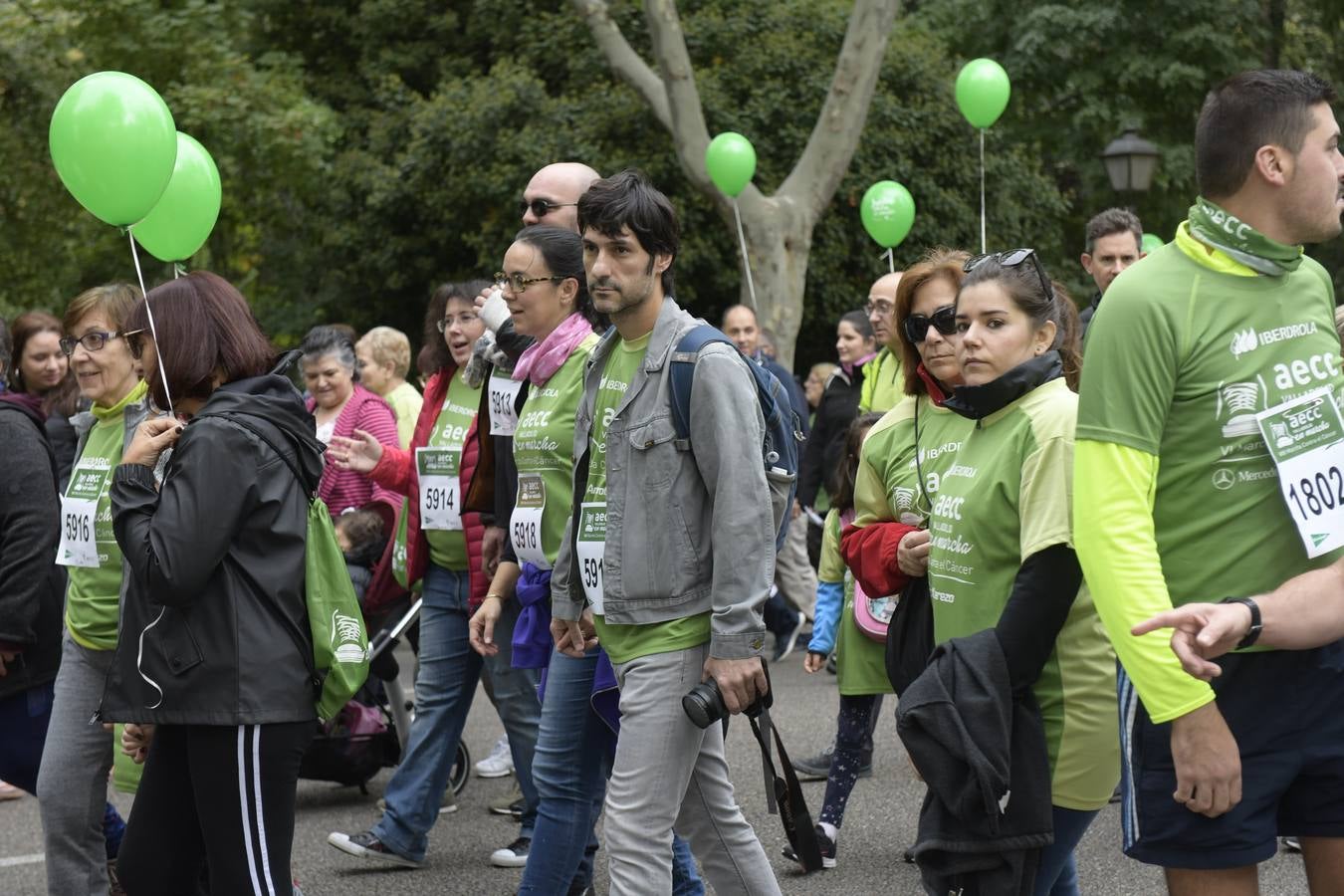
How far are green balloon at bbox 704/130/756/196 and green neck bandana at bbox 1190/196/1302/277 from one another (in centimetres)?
1000

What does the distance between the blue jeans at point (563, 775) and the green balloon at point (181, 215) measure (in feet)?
6.38

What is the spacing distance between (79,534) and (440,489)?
4.89ft

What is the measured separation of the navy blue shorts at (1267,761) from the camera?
2.82m

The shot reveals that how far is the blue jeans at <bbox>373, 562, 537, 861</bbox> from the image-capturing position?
19.1 feet

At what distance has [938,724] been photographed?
3.30 metres

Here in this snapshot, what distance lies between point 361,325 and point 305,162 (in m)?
3.16

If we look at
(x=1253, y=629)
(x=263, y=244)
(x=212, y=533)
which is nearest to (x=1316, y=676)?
(x=1253, y=629)

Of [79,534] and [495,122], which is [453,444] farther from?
[495,122]

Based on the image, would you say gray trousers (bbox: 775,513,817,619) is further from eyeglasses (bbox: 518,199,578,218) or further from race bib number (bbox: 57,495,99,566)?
race bib number (bbox: 57,495,99,566)

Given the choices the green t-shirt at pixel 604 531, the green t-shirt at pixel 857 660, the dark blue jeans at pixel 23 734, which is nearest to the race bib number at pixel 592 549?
the green t-shirt at pixel 604 531

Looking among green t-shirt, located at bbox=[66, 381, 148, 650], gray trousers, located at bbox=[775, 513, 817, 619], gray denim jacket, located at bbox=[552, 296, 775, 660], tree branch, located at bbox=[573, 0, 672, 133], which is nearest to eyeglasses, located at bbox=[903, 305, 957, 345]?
gray denim jacket, located at bbox=[552, 296, 775, 660]

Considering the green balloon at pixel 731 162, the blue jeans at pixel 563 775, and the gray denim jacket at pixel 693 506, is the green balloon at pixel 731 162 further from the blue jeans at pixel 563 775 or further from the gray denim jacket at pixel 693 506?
the gray denim jacket at pixel 693 506

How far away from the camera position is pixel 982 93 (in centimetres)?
1140

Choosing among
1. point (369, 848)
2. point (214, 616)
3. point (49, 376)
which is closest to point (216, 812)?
point (214, 616)
